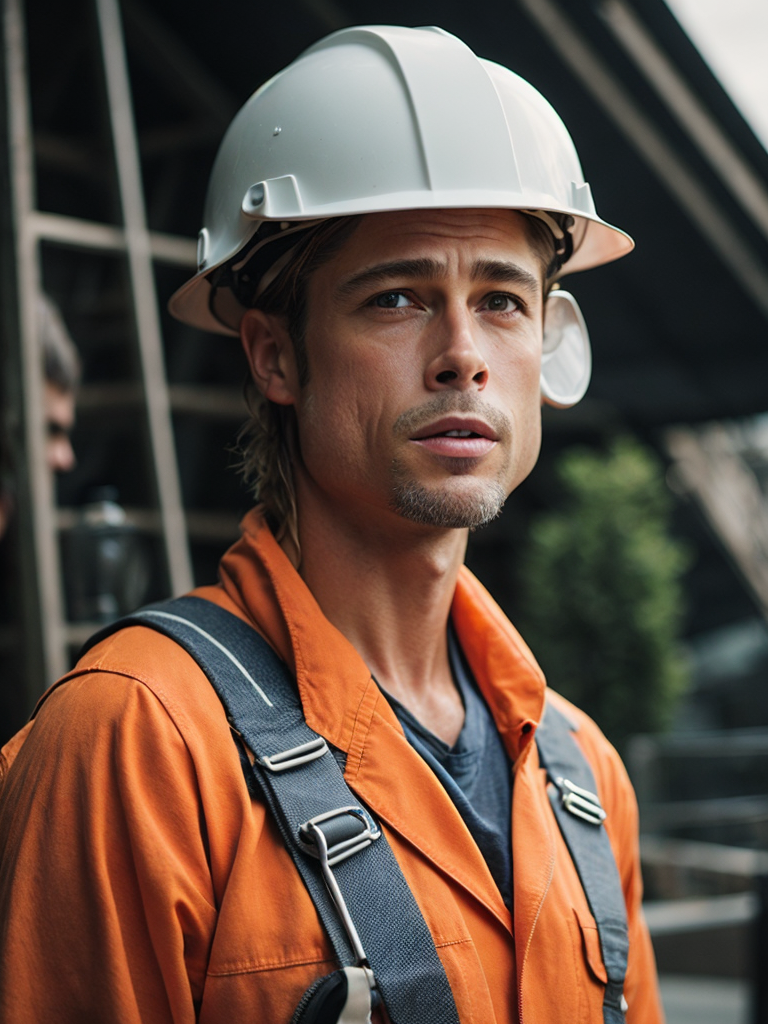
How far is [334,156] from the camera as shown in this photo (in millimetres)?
1480

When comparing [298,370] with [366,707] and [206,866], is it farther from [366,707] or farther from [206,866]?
[206,866]

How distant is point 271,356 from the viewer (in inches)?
63.8

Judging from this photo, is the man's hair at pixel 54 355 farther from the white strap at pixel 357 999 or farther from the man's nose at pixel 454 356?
the white strap at pixel 357 999

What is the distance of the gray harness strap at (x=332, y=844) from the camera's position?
3.88ft

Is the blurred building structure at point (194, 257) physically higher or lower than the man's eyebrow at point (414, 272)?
higher

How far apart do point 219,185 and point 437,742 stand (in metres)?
0.91

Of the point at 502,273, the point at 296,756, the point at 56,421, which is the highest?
the point at 56,421

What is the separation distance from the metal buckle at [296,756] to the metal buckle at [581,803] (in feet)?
1.40

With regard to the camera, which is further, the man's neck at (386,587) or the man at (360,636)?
the man's neck at (386,587)

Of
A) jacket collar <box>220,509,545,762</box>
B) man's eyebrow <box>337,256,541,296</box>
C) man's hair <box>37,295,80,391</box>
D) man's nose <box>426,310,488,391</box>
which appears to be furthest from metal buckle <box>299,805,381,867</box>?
man's hair <box>37,295,80,391</box>

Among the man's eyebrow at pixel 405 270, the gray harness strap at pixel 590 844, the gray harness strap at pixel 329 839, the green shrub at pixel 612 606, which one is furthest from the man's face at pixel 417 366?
the green shrub at pixel 612 606

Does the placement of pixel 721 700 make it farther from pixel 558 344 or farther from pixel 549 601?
pixel 558 344

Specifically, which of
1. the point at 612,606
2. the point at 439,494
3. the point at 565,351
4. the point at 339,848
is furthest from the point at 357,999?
the point at 612,606

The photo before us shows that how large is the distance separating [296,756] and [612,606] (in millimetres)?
5363
